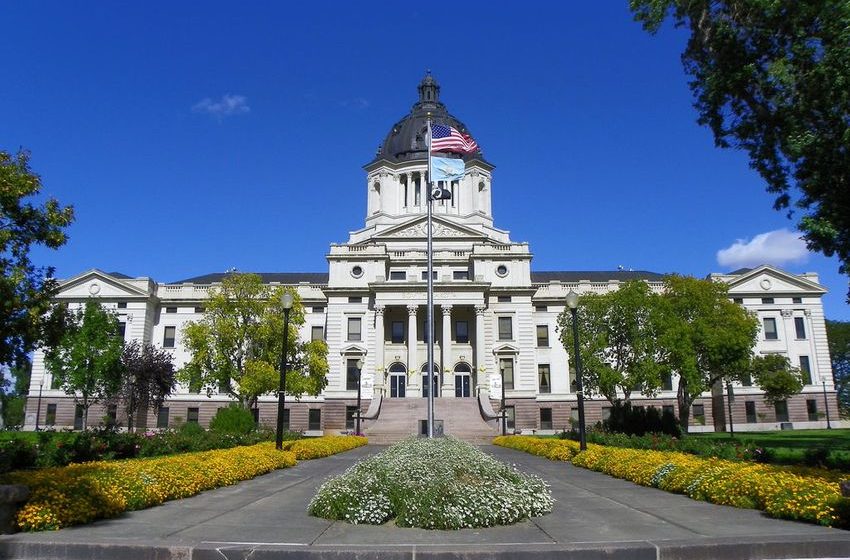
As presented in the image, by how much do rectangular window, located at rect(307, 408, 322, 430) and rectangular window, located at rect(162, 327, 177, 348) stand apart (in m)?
16.2

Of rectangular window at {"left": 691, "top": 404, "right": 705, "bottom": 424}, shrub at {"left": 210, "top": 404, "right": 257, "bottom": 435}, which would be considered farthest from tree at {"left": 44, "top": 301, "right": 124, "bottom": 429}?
rectangular window at {"left": 691, "top": 404, "right": 705, "bottom": 424}

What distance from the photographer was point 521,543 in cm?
794

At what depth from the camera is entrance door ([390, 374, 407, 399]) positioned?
191ft

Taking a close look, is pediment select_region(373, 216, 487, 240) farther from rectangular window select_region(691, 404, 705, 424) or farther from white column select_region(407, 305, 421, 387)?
rectangular window select_region(691, 404, 705, 424)

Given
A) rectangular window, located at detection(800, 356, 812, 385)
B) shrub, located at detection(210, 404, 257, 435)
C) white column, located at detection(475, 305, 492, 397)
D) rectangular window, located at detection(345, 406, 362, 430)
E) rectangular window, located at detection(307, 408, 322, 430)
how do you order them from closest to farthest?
1. shrub, located at detection(210, 404, 257, 435)
2. white column, located at detection(475, 305, 492, 397)
3. rectangular window, located at detection(345, 406, 362, 430)
4. rectangular window, located at detection(800, 356, 812, 385)
5. rectangular window, located at detection(307, 408, 322, 430)

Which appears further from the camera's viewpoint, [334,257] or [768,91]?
[334,257]

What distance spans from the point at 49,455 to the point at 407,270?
4631 cm

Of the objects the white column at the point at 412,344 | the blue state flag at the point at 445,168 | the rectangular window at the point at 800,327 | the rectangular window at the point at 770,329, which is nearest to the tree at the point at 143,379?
the white column at the point at 412,344

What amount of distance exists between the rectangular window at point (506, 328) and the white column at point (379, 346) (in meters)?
11.4

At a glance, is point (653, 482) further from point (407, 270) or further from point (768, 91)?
point (407, 270)

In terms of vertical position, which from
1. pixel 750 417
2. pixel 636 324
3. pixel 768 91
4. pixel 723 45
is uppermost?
pixel 723 45

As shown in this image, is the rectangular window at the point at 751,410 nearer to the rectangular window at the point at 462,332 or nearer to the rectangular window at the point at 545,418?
the rectangular window at the point at 545,418

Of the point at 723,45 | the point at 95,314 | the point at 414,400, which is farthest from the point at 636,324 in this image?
the point at 95,314

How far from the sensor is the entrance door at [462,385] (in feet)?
190
